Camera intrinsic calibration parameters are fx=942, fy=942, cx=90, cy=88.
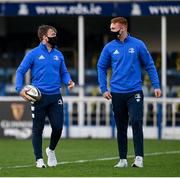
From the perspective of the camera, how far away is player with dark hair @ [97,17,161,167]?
13359 mm

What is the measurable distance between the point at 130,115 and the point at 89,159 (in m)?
2.40

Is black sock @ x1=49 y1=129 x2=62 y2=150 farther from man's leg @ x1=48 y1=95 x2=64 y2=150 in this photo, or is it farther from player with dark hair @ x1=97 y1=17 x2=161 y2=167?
player with dark hair @ x1=97 y1=17 x2=161 y2=167

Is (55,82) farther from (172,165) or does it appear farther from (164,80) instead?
(164,80)

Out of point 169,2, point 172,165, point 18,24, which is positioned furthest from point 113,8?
point 172,165

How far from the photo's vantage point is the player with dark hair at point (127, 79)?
13.4 meters

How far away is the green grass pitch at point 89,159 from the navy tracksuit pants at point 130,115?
0.36 metres

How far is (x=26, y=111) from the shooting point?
22.0 meters

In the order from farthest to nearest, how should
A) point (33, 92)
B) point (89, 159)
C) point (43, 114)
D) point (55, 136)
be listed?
point (89, 159)
point (55, 136)
point (43, 114)
point (33, 92)

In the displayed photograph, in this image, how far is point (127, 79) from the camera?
13391 mm

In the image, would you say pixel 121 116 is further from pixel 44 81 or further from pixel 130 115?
pixel 44 81

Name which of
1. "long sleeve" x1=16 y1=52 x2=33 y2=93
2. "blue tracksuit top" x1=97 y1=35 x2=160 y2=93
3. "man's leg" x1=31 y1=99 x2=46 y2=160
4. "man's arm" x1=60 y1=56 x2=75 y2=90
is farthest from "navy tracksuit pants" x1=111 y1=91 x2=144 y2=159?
"long sleeve" x1=16 y1=52 x2=33 y2=93

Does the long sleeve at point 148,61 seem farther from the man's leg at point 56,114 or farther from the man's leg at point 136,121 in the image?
the man's leg at point 56,114

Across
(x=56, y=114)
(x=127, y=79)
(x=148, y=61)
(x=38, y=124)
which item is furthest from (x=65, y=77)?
(x=148, y=61)

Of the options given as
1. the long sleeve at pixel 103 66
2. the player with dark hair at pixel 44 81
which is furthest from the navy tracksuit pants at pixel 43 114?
the long sleeve at pixel 103 66
